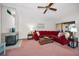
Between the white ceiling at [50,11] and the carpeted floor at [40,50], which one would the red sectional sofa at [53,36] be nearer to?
the carpeted floor at [40,50]

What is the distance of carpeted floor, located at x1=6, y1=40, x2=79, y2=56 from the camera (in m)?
2.11

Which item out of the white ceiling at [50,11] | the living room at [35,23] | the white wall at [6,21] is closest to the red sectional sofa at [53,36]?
the living room at [35,23]

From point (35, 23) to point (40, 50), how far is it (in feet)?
2.06

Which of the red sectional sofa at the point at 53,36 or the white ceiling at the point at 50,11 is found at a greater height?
the white ceiling at the point at 50,11

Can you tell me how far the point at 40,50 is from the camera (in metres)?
2.13

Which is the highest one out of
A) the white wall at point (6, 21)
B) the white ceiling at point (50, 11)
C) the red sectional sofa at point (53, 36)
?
the white ceiling at point (50, 11)

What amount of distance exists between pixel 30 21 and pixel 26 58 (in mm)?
843

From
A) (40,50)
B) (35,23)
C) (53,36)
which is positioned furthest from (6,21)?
(53,36)

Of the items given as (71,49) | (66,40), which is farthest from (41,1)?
(71,49)

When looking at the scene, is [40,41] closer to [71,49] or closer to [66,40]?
[66,40]

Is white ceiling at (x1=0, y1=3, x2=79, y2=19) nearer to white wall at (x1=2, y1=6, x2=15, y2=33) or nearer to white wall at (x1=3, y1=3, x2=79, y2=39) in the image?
white wall at (x1=3, y1=3, x2=79, y2=39)

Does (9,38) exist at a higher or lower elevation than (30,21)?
lower

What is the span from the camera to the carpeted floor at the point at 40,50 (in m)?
2.11

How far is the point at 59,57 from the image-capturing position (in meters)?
2.11
